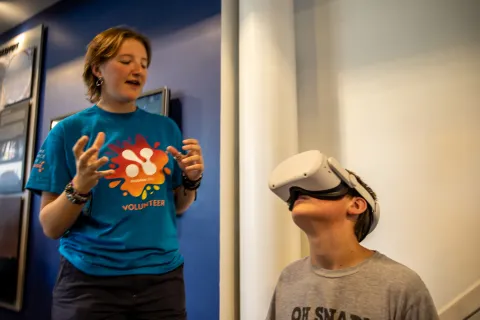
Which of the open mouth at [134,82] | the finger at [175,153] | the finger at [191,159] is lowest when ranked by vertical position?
the finger at [191,159]

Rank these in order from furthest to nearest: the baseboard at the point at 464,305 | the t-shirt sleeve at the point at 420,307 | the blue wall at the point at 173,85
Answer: the blue wall at the point at 173,85, the baseboard at the point at 464,305, the t-shirt sleeve at the point at 420,307

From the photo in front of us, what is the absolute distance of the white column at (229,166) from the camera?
1.49 meters

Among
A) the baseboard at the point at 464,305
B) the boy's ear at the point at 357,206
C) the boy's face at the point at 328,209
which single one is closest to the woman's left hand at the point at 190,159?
the boy's face at the point at 328,209

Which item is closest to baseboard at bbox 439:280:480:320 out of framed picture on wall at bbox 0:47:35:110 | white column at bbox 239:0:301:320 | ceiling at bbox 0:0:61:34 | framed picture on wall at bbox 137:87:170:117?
white column at bbox 239:0:301:320

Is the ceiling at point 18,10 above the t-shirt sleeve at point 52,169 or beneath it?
above

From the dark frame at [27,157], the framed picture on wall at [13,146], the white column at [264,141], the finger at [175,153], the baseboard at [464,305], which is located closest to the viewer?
the finger at [175,153]

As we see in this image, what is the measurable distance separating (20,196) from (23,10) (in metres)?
1.22

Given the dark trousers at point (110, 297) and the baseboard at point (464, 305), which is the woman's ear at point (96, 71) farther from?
the baseboard at point (464, 305)

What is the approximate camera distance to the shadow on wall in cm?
145

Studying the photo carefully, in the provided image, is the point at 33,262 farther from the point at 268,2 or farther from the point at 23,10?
the point at 268,2

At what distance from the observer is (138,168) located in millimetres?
889

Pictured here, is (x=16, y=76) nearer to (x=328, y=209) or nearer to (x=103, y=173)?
(x=103, y=173)

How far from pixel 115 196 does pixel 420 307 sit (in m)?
0.63

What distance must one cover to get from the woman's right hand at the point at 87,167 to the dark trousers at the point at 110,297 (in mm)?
186
